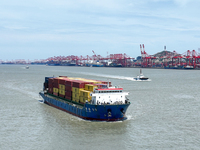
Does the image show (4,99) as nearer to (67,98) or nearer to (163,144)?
(67,98)

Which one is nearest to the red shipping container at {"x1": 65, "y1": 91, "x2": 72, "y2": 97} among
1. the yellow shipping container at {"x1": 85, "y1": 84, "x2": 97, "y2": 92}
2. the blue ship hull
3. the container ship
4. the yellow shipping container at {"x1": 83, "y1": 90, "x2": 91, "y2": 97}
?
the container ship

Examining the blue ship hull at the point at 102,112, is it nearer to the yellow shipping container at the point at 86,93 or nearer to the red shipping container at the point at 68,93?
the yellow shipping container at the point at 86,93

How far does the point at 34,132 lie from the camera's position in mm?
35969

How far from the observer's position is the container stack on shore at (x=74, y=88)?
44019mm

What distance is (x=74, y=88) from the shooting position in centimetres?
4778

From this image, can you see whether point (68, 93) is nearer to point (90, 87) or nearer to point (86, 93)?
point (90, 87)

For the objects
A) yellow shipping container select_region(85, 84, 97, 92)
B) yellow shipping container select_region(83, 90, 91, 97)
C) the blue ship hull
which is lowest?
Answer: the blue ship hull

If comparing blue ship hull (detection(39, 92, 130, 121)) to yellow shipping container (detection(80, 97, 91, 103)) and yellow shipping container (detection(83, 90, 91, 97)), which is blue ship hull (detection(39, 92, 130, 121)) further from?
yellow shipping container (detection(83, 90, 91, 97))

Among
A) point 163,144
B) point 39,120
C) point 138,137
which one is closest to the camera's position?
point 163,144

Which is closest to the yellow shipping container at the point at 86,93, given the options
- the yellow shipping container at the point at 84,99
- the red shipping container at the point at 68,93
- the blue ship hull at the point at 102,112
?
the yellow shipping container at the point at 84,99

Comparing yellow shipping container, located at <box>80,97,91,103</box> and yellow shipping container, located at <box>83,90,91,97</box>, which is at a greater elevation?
yellow shipping container, located at <box>83,90,91,97</box>

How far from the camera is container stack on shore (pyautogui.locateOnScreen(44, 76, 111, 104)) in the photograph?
44019 mm

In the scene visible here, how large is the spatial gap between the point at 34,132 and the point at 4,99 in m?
30.2

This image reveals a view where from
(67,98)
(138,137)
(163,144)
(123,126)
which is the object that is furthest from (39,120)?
(163,144)
